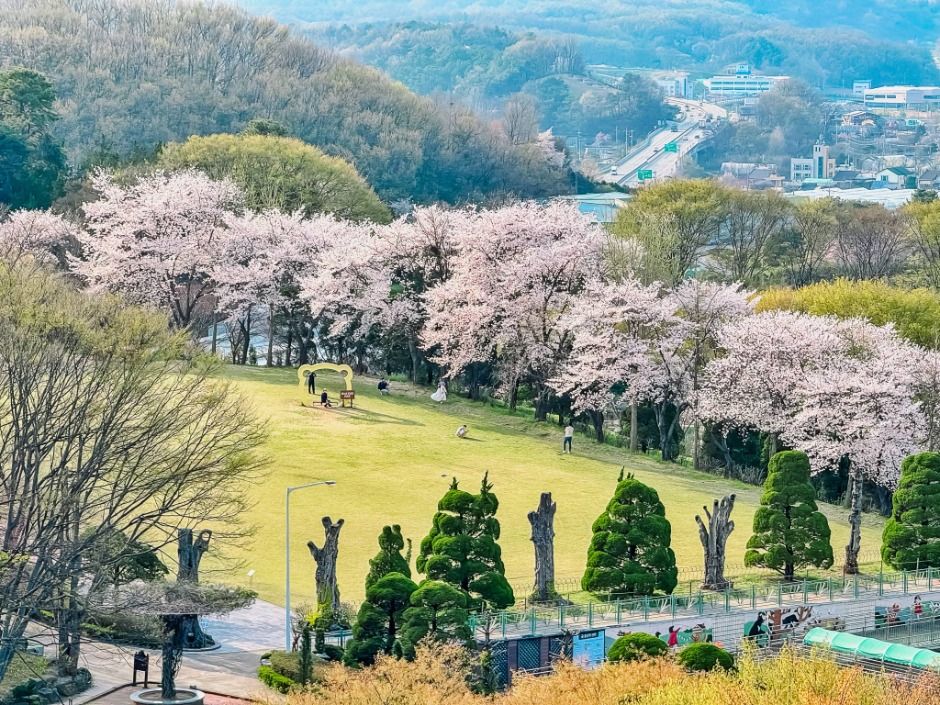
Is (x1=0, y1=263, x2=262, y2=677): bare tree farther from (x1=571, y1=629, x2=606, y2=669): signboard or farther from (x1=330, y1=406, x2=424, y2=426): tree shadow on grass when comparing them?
(x1=330, y1=406, x2=424, y2=426): tree shadow on grass

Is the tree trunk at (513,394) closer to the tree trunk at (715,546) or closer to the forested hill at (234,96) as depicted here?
the tree trunk at (715,546)

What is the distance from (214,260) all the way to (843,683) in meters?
60.0

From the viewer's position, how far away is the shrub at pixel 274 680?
46.7 meters

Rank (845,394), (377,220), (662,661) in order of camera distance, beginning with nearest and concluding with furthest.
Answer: (662,661) < (845,394) < (377,220)

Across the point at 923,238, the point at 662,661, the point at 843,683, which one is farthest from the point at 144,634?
the point at 923,238

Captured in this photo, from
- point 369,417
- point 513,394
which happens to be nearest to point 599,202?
point 513,394

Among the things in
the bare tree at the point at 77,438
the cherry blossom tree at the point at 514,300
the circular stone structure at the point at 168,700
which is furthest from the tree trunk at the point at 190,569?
the cherry blossom tree at the point at 514,300

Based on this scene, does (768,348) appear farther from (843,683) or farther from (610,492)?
(843,683)

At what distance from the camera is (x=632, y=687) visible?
40.6m

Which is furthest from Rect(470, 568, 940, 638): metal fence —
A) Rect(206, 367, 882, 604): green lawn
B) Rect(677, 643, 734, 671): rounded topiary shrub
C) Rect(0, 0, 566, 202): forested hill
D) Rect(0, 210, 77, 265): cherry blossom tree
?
Rect(0, 0, 566, 202): forested hill

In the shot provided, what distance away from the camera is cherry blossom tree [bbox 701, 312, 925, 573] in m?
74.6

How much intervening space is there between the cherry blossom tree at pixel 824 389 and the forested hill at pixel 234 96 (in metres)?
84.8

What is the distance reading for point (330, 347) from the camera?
93.8 m

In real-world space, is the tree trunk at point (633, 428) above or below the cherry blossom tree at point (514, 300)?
below
